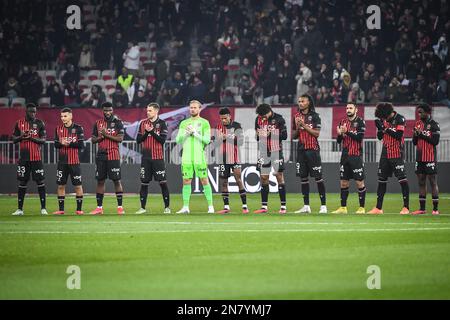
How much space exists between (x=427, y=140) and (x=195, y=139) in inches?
205

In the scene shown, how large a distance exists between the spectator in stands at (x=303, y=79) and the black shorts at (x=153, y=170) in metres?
12.1

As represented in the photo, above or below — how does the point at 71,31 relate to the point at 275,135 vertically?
above

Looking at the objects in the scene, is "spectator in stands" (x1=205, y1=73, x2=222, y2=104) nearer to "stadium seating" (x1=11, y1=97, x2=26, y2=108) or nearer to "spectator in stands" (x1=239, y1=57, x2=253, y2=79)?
"spectator in stands" (x1=239, y1=57, x2=253, y2=79)

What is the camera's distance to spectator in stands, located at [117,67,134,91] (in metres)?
35.7

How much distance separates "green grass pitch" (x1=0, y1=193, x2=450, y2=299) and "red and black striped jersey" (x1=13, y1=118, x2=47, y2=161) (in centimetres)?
195

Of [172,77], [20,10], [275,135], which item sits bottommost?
[275,135]

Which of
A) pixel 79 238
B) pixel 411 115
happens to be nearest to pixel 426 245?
pixel 79 238

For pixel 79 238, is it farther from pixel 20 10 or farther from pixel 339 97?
pixel 20 10

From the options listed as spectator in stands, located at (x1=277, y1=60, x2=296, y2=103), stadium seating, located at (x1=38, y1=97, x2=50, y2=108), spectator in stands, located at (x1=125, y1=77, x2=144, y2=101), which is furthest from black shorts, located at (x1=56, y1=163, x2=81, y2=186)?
stadium seating, located at (x1=38, y1=97, x2=50, y2=108)

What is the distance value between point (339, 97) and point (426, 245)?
1887 cm

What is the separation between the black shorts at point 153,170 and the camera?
23.0 meters

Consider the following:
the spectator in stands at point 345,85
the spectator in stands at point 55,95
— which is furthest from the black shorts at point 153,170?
the spectator in stands at point 55,95

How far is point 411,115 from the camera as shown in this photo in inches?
1272
